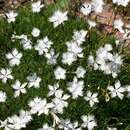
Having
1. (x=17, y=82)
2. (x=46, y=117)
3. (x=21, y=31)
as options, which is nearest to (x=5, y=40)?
(x=21, y=31)

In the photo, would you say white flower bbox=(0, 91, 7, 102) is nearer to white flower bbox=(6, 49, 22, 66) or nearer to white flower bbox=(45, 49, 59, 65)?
white flower bbox=(6, 49, 22, 66)

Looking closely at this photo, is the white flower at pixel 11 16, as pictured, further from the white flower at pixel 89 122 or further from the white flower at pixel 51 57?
the white flower at pixel 89 122

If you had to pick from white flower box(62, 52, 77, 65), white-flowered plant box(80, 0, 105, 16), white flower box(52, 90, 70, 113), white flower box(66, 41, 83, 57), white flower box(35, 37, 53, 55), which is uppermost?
white-flowered plant box(80, 0, 105, 16)

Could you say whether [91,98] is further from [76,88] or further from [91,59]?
[91,59]

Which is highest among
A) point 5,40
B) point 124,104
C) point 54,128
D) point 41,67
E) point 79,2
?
point 79,2

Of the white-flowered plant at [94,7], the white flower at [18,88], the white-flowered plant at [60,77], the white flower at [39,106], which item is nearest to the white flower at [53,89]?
the white-flowered plant at [60,77]

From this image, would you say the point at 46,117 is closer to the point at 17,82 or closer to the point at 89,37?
the point at 17,82

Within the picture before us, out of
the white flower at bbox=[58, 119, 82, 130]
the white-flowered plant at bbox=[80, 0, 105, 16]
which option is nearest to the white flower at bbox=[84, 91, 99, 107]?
the white flower at bbox=[58, 119, 82, 130]
